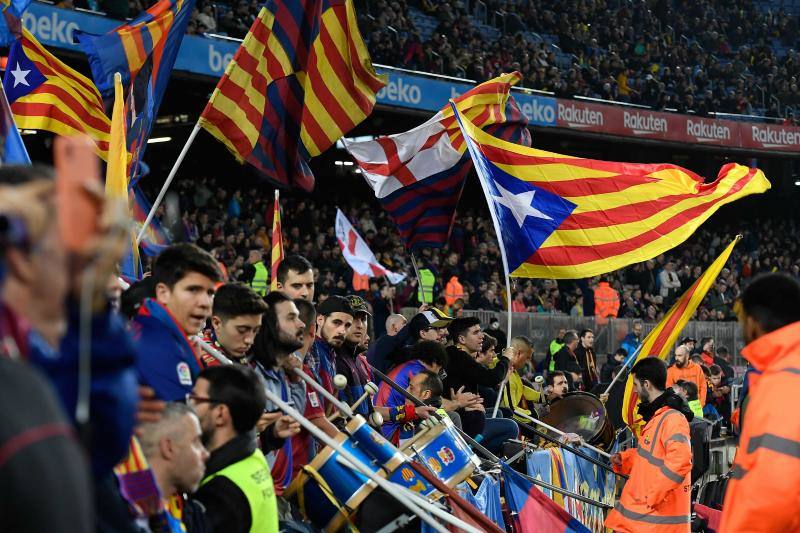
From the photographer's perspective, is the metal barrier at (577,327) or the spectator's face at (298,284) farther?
the metal barrier at (577,327)

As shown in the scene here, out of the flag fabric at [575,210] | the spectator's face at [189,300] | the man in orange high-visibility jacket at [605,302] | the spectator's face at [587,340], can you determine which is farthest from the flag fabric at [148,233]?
the man in orange high-visibility jacket at [605,302]

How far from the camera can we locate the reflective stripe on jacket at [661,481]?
8375mm

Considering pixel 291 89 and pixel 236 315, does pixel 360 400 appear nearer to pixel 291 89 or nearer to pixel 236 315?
pixel 236 315

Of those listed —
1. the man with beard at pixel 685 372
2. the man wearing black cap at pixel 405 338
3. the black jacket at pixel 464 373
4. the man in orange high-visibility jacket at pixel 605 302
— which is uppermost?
the man wearing black cap at pixel 405 338

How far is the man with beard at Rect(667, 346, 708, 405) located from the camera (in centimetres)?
1520

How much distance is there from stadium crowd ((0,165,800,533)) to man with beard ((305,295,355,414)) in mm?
11

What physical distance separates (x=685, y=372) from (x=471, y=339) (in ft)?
22.2

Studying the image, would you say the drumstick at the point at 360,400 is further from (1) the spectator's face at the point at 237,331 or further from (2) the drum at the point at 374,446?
(1) the spectator's face at the point at 237,331

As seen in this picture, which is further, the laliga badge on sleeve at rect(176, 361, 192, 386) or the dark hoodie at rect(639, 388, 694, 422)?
A: the dark hoodie at rect(639, 388, 694, 422)

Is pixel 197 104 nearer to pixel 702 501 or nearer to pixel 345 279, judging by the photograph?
pixel 345 279

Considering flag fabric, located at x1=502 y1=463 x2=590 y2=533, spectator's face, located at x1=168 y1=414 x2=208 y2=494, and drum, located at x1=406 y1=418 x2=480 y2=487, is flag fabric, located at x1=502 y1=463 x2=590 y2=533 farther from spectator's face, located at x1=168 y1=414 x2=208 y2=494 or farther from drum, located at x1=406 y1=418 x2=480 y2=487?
spectator's face, located at x1=168 y1=414 x2=208 y2=494

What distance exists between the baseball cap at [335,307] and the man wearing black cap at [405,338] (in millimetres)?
1926

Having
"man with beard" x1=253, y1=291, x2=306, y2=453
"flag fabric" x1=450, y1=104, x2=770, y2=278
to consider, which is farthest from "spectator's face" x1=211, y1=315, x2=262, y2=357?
"flag fabric" x1=450, y1=104, x2=770, y2=278

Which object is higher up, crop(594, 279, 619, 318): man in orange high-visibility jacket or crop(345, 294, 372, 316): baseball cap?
crop(345, 294, 372, 316): baseball cap
